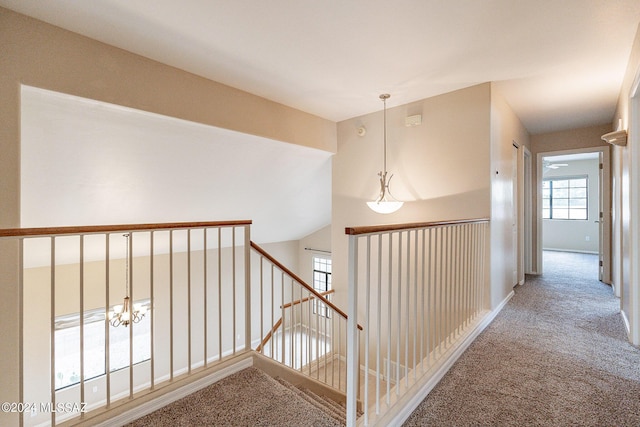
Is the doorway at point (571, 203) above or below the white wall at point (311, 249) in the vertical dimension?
above

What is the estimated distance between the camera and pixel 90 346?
448 centimetres

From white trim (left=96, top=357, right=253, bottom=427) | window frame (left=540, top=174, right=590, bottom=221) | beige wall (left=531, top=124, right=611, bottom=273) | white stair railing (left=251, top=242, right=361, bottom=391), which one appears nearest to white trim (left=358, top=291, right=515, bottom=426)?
white stair railing (left=251, top=242, right=361, bottom=391)

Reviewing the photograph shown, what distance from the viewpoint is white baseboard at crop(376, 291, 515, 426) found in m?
1.51

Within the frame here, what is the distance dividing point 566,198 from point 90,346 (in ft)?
35.6

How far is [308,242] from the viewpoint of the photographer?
7.37 metres

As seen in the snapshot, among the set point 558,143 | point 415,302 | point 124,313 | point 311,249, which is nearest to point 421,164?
point 415,302

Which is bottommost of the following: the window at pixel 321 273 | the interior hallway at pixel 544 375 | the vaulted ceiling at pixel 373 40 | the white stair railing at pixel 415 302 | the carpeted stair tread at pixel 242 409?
the window at pixel 321 273

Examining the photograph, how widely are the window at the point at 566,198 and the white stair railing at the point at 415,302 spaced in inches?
247

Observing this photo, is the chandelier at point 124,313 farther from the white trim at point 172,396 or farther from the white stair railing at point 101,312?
the white trim at point 172,396

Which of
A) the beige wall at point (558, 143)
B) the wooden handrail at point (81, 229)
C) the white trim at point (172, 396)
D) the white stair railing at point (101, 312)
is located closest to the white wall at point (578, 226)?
the beige wall at point (558, 143)

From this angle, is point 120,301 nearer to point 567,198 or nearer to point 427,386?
point 427,386

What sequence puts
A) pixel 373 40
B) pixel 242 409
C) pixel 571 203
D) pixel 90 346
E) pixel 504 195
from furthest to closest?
pixel 571 203 → pixel 90 346 → pixel 504 195 → pixel 373 40 → pixel 242 409

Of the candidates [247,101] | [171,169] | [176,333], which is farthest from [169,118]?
[176,333]

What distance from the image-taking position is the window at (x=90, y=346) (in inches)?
165
